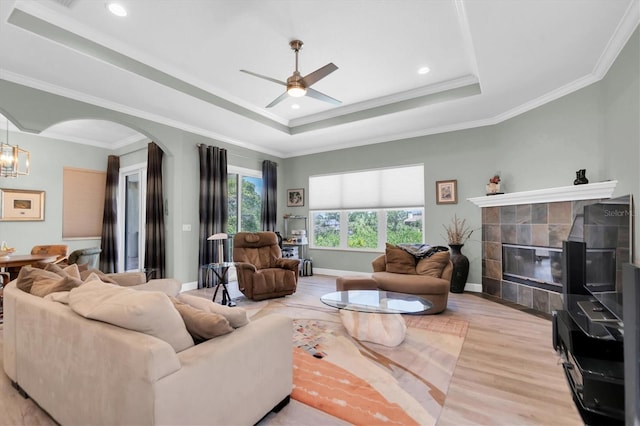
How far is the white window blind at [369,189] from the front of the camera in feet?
18.6

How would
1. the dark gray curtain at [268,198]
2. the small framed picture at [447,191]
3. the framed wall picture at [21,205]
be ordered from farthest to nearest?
the dark gray curtain at [268,198] < the framed wall picture at [21,205] < the small framed picture at [447,191]

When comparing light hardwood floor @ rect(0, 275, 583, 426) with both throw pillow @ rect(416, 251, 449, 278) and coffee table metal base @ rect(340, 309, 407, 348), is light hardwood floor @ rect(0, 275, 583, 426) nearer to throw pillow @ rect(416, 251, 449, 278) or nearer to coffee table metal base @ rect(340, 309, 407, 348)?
coffee table metal base @ rect(340, 309, 407, 348)

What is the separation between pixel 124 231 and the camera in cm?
661

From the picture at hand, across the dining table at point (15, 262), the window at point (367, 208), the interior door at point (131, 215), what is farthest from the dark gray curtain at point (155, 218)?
the window at point (367, 208)

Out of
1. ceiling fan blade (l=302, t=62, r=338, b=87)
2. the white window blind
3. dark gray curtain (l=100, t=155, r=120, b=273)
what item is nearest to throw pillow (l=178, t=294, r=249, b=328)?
ceiling fan blade (l=302, t=62, r=338, b=87)

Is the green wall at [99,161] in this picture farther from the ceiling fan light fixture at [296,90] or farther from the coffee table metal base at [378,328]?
the coffee table metal base at [378,328]

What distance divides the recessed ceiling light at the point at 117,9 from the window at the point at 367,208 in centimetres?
453

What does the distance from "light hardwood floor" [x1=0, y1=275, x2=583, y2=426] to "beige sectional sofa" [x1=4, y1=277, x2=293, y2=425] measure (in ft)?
0.43

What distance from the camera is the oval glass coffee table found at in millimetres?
2758

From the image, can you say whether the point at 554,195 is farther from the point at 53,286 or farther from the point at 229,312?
the point at 53,286

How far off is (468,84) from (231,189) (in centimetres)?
453

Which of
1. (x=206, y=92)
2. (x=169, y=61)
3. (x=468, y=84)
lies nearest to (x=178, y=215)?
(x=206, y=92)

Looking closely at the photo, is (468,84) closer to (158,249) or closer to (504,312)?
(504,312)

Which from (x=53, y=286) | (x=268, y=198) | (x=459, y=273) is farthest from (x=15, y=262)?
(x=459, y=273)
